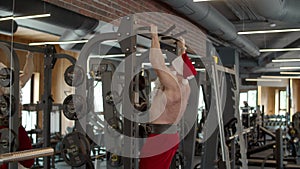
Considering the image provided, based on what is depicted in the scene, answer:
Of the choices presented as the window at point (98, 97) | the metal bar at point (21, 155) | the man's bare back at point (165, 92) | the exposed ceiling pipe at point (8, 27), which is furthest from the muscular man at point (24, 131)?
the metal bar at point (21, 155)

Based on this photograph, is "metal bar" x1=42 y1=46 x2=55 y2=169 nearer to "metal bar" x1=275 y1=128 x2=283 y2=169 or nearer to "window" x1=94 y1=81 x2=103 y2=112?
"window" x1=94 y1=81 x2=103 y2=112

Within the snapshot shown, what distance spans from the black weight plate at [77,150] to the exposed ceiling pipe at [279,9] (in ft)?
12.1

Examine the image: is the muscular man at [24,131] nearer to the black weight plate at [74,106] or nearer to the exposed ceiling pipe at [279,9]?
the black weight plate at [74,106]

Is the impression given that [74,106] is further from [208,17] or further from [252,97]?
[252,97]

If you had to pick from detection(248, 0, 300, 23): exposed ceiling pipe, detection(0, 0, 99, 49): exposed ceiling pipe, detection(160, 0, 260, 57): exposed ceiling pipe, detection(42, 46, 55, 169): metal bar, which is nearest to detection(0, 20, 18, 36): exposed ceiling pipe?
detection(0, 0, 99, 49): exposed ceiling pipe

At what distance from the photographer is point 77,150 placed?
326 cm

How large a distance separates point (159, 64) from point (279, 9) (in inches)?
159

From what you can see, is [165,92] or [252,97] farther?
[252,97]

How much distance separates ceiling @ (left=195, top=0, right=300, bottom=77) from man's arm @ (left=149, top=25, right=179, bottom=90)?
3.33m

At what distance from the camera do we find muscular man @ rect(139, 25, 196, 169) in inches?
110

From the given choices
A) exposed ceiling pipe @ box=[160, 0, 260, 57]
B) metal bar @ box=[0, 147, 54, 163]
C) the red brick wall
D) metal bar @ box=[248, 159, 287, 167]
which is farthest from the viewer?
metal bar @ box=[248, 159, 287, 167]

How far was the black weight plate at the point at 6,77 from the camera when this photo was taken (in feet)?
9.71

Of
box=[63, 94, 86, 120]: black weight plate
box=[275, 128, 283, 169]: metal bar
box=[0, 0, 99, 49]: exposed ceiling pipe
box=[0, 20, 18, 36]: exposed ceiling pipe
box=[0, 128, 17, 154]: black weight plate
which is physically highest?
box=[0, 0, 99, 49]: exposed ceiling pipe

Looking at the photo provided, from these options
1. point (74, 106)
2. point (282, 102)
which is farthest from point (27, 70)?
point (282, 102)
